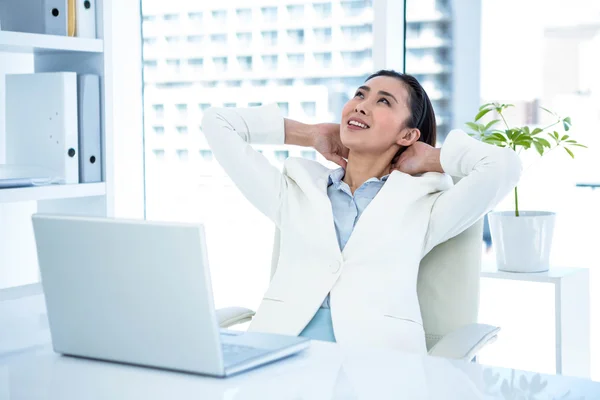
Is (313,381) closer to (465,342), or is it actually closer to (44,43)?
(465,342)

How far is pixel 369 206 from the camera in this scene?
190 centimetres

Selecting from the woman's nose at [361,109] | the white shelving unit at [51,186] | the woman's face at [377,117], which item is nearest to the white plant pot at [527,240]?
the woman's face at [377,117]

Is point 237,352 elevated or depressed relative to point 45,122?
depressed

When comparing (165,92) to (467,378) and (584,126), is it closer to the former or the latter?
(584,126)

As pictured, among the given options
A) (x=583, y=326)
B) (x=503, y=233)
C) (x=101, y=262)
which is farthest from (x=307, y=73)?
(x=101, y=262)

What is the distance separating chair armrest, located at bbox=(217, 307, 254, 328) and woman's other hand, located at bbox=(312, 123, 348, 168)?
50 cm

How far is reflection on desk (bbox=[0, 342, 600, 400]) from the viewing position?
1.02m

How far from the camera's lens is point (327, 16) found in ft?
10.5

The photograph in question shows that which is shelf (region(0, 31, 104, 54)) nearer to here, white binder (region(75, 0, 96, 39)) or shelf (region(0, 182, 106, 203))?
white binder (region(75, 0, 96, 39))

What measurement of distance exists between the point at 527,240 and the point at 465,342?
0.88m

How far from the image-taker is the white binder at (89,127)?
250cm

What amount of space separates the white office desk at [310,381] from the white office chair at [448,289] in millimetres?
654

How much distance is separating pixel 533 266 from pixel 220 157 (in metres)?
1.00

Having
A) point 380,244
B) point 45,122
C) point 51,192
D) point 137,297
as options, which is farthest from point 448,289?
point 45,122
